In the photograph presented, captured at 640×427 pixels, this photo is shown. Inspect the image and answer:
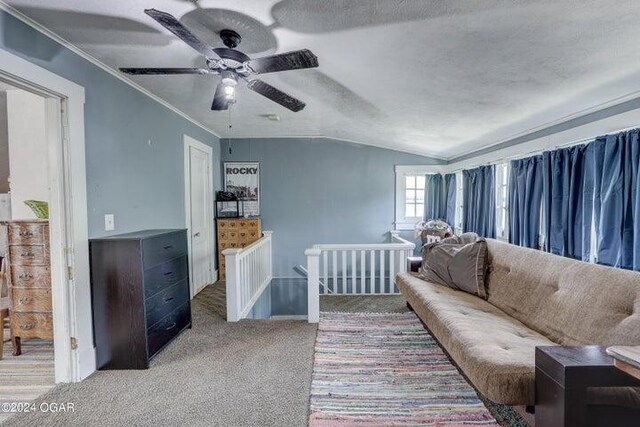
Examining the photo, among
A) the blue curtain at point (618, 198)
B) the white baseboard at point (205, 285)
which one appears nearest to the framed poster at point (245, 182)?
the white baseboard at point (205, 285)

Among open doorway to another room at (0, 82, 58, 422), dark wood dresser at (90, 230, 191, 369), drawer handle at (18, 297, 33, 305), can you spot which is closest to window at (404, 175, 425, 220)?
dark wood dresser at (90, 230, 191, 369)

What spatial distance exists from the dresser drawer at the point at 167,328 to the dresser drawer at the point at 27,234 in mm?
1117

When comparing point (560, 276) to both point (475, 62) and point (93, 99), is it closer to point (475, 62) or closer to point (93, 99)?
point (475, 62)

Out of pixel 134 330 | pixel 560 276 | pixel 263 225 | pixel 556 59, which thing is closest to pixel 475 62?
pixel 556 59

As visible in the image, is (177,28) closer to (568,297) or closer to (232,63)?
(232,63)

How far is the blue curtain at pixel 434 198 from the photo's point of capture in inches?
210

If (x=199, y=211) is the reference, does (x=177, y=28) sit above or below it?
above

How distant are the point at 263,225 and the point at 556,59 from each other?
4465mm

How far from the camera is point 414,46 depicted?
1935 millimetres

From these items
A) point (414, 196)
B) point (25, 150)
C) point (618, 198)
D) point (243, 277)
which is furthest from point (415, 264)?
point (25, 150)

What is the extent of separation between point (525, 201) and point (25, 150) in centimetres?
475

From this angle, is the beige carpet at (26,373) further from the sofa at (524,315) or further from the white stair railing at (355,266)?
the sofa at (524,315)

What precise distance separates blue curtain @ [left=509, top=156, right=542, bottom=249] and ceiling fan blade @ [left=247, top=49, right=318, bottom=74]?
2541 mm

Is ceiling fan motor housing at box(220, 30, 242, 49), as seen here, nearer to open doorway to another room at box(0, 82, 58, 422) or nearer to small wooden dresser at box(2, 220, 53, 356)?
open doorway to another room at box(0, 82, 58, 422)
